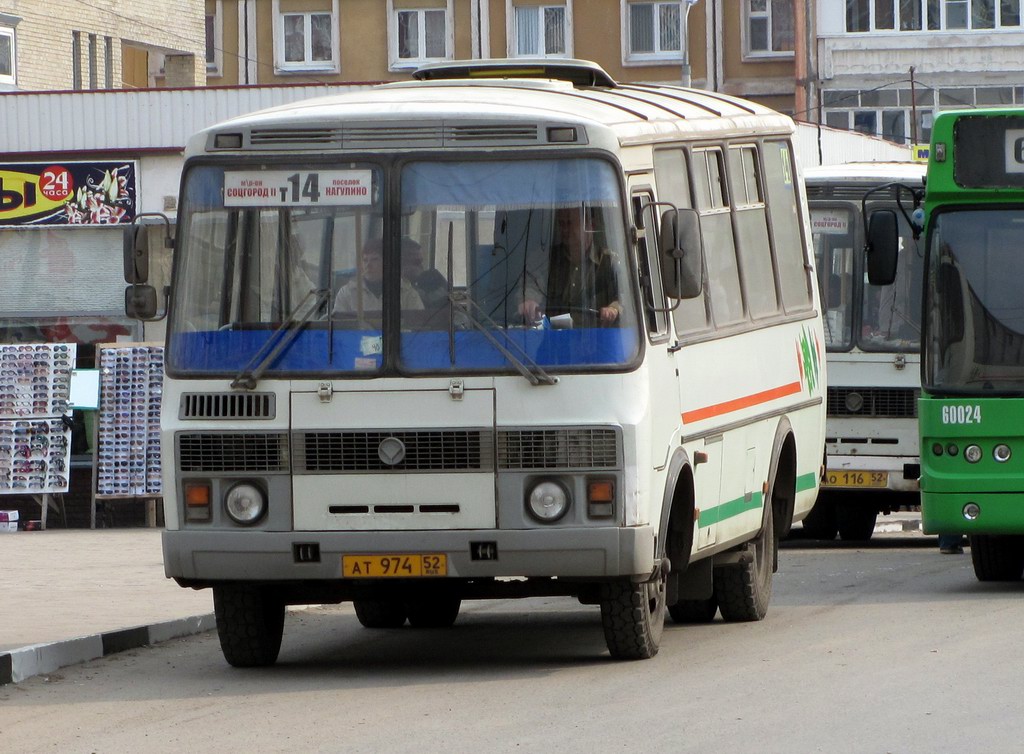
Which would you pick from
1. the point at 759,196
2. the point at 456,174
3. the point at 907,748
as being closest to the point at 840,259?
the point at 759,196

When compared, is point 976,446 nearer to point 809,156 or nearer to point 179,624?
point 179,624

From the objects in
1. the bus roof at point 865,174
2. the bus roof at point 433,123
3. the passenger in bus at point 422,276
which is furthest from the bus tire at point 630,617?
the bus roof at point 865,174

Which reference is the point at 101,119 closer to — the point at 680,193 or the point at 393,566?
the point at 680,193

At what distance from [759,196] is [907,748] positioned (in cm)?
568

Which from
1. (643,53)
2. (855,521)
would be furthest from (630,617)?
(643,53)

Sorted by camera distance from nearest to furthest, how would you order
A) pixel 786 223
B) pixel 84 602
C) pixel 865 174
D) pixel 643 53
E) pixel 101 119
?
1. pixel 786 223
2. pixel 84 602
3. pixel 865 174
4. pixel 101 119
5. pixel 643 53

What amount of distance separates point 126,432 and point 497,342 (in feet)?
38.6

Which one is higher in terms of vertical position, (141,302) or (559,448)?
(141,302)

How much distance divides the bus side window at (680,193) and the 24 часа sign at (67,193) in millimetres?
15234

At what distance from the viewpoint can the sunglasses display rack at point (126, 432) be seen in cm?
2123

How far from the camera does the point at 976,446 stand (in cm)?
1409

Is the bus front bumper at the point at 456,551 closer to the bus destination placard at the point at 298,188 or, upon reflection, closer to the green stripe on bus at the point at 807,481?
the bus destination placard at the point at 298,188

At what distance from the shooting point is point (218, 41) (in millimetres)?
60719

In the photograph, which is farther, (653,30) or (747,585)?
(653,30)
